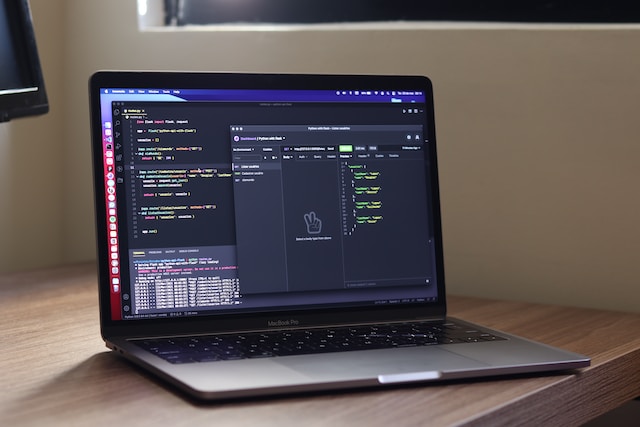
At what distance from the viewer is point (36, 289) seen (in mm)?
1250

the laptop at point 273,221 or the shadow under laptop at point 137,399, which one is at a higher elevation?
the laptop at point 273,221

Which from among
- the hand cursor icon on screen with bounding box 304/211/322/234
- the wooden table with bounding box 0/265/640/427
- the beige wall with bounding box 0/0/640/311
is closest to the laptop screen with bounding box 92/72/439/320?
the hand cursor icon on screen with bounding box 304/211/322/234

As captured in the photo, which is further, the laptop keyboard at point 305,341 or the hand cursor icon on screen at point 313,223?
the hand cursor icon on screen at point 313,223

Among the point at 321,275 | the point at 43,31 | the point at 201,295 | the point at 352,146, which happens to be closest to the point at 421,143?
the point at 352,146

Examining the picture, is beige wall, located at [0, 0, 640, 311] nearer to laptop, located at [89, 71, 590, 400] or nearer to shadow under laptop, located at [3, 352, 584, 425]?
laptop, located at [89, 71, 590, 400]

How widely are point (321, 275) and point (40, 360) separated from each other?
0.29m

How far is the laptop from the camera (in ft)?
2.99

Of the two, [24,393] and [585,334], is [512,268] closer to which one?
[585,334]

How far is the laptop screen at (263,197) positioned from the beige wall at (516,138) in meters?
0.26

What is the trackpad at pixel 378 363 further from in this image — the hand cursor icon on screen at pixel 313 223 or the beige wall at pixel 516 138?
Answer: the beige wall at pixel 516 138

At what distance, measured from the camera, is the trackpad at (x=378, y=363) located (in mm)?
774

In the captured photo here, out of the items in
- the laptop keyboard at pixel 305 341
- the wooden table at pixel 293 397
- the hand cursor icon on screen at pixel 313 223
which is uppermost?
the hand cursor icon on screen at pixel 313 223

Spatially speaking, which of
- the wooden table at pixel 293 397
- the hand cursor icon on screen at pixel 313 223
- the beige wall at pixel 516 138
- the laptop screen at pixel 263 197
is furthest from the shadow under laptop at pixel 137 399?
the beige wall at pixel 516 138

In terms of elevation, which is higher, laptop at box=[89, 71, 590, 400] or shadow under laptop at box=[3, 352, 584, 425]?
laptop at box=[89, 71, 590, 400]
